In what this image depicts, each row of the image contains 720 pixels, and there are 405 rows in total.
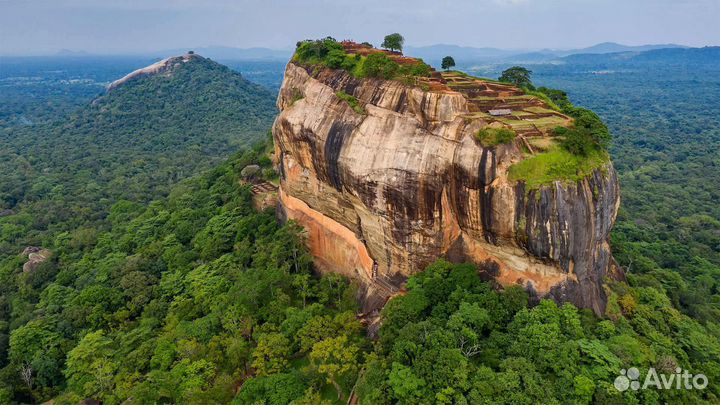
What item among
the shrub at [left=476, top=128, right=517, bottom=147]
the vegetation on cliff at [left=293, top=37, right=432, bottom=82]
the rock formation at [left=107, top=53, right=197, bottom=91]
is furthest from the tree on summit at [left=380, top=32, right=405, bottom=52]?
the rock formation at [left=107, top=53, right=197, bottom=91]

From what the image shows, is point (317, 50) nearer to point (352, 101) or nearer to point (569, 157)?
point (352, 101)

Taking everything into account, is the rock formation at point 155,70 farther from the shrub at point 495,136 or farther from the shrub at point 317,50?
the shrub at point 495,136

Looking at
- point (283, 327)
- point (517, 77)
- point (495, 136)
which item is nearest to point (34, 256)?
point (283, 327)

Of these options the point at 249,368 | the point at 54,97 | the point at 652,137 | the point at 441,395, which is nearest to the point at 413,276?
the point at 441,395

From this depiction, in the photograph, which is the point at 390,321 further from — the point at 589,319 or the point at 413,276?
the point at 589,319

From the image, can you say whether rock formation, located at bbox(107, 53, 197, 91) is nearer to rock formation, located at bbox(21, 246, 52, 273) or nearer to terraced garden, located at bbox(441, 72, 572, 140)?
rock formation, located at bbox(21, 246, 52, 273)
